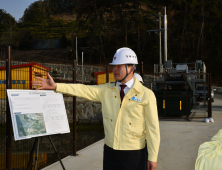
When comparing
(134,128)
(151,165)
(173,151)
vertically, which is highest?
(134,128)

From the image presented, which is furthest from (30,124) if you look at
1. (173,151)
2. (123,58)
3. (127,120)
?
(173,151)

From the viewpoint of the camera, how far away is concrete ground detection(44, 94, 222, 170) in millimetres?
4791

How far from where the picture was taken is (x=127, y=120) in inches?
96.0

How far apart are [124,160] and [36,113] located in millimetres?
1709

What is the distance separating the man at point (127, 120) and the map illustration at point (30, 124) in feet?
3.17

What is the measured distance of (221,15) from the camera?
42.6 m

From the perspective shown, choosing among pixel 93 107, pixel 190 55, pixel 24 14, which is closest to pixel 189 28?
pixel 190 55

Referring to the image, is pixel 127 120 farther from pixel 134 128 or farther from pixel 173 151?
pixel 173 151

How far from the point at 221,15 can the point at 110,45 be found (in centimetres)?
2143

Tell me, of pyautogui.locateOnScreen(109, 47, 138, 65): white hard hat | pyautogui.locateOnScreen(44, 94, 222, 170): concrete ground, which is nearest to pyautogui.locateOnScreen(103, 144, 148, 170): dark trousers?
pyautogui.locateOnScreen(109, 47, 138, 65): white hard hat

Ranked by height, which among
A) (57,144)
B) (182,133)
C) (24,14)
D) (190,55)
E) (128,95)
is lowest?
(57,144)

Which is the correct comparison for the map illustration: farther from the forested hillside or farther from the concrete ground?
the forested hillside

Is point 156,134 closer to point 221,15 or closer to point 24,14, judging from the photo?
point 221,15

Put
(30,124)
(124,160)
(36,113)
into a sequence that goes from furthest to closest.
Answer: (36,113), (30,124), (124,160)
